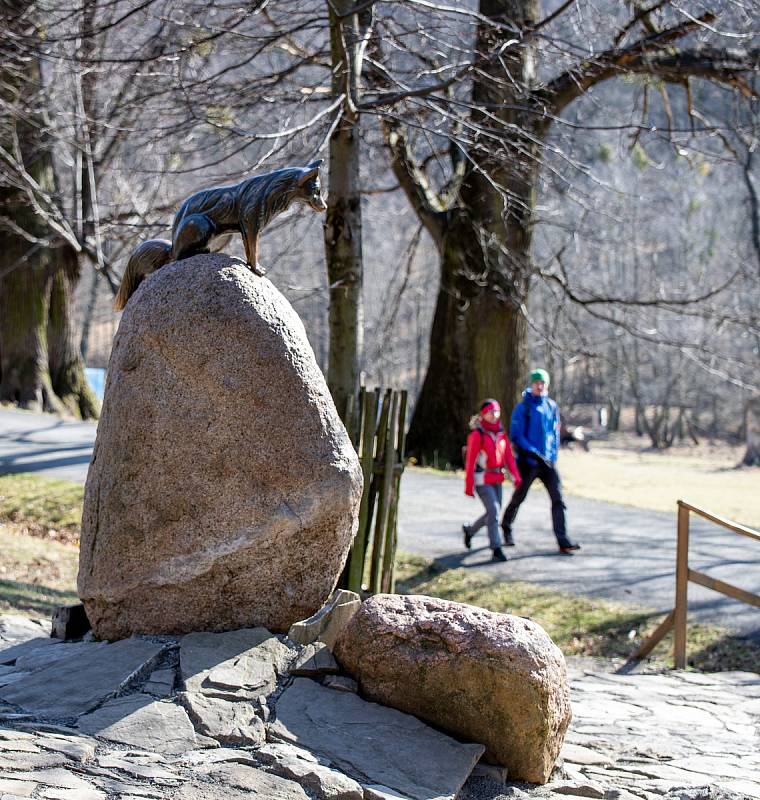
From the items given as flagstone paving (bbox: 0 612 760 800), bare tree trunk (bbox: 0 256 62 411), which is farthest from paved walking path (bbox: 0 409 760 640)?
bare tree trunk (bbox: 0 256 62 411)

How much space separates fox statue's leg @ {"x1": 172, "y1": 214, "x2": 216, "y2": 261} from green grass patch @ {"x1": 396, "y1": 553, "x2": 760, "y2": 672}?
454cm

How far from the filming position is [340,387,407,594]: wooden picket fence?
302 inches

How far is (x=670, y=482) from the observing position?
2106cm

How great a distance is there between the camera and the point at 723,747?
5.44m

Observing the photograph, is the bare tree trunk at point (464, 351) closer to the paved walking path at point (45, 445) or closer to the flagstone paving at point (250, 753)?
the paved walking path at point (45, 445)

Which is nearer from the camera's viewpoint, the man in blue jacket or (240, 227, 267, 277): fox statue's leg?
(240, 227, 267, 277): fox statue's leg

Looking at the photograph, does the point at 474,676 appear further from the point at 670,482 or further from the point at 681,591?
the point at 670,482

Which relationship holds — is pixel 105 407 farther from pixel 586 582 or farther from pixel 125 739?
pixel 586 582

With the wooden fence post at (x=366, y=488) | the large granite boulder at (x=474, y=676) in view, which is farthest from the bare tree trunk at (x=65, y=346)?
the large granite boulder at (x=474, y=676)

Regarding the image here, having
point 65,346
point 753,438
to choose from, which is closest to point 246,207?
point 65,346

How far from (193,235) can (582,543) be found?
7.02 m

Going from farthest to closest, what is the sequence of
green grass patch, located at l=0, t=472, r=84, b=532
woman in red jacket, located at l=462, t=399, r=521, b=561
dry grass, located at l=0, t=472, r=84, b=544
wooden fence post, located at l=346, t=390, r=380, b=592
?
green grass patch, located at l=0, t=472, r=84, b=532
dry grass, located at l=0, t=472, r=84, b=544
woman in red jacket, located at l=462, t=399, r=521, b=561
wooden fence post, located at l=346, t=390, r=380, b=592

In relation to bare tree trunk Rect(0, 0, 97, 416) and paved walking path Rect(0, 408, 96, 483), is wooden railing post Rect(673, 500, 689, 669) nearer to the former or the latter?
paved walking path Rect(0, 408, 96, 483)

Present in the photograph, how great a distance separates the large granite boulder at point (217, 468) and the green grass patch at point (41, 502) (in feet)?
20.9
